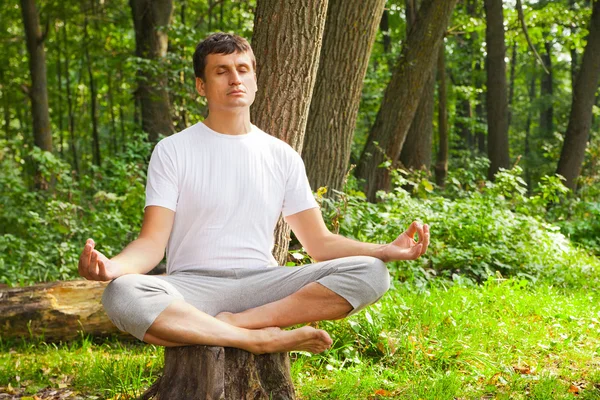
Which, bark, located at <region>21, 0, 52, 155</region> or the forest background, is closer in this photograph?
the forest background

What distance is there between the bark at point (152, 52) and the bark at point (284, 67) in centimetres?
659

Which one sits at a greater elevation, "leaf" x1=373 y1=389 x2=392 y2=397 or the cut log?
"leaf" x1=373 y1=389 x2=392 y2=397

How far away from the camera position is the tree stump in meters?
3.33

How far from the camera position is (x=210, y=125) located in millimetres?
3977

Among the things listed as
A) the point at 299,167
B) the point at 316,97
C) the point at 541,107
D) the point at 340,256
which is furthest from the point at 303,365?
the point at 541,107

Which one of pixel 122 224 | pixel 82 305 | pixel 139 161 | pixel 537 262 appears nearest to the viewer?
pixel 82 305

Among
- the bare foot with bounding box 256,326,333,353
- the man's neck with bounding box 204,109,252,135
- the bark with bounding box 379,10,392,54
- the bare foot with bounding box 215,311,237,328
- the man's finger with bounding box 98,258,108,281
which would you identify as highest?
the bark with bounding box 379,10,392,54

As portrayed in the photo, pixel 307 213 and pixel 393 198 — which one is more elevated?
pixel 307 213

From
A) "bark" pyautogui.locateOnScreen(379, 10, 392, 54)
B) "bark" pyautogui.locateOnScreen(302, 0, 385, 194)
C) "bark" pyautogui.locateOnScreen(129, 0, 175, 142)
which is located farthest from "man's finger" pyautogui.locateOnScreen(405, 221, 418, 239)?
"bark" pyautogui.locateOnScreen(379, 10, 392, 54)

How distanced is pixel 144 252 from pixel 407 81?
694 cm

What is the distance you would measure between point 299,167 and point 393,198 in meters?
3.72

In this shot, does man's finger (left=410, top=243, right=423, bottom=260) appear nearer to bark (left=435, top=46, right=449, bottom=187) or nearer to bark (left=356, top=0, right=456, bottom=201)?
bark (left=356, top=0, right=456, bottom=201)

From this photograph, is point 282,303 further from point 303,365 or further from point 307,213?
point 303,365

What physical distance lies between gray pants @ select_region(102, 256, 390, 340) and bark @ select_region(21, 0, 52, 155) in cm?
1025
